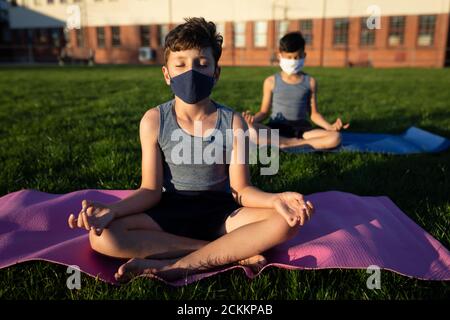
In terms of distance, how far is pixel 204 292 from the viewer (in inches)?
86.7

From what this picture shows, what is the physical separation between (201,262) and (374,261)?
1033 millimetres

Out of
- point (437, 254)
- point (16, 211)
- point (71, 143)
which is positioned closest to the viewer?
point (437, 254)

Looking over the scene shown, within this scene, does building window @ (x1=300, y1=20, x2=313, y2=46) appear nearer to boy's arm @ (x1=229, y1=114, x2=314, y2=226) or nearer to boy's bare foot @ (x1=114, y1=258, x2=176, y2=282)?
boy's arm @ (x1=229, y1=114, x2=314, y2=226)

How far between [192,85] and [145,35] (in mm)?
37663

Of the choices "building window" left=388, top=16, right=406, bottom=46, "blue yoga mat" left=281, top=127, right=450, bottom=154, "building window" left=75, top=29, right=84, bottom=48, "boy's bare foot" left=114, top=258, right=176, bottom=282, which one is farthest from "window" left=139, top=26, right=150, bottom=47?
"boy's bare foot" left=114, top=258, right=176, bottom=282

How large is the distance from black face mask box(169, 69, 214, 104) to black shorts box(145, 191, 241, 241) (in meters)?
0.65

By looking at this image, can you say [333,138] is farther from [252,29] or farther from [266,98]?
[252,29]

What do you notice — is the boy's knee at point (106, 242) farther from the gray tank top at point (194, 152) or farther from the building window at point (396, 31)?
the building window at point (396, 31)

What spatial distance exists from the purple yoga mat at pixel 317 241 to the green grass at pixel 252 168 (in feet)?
0.24

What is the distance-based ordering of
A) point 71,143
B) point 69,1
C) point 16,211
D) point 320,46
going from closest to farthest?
point 16,211 < point 71,143 < point 320,46 < point 69,1

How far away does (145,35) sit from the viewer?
3769cm

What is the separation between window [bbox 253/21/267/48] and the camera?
110 feet
